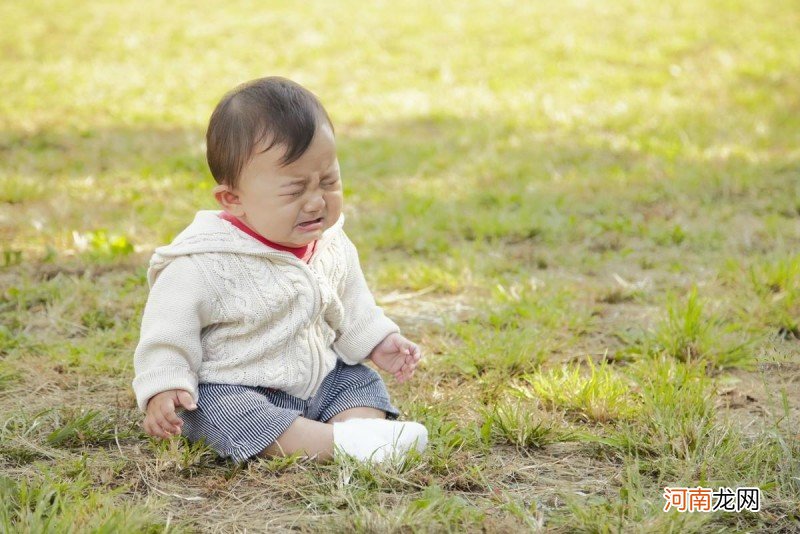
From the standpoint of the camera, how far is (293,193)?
2.43 metres

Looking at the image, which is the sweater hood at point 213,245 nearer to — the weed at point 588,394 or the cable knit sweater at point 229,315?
the cable knit sweater at point 229,315

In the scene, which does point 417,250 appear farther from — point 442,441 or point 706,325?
point 442,441

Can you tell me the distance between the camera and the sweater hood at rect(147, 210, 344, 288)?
2.47m

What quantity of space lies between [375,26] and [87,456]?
9.16 m

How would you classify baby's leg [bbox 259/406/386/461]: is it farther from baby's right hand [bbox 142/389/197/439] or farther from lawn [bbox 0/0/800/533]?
baby's right hand [bbox 142/389/197/439]

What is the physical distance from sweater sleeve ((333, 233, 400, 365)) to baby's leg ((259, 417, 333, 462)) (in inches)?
15.2

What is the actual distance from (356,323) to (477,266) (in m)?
1.50

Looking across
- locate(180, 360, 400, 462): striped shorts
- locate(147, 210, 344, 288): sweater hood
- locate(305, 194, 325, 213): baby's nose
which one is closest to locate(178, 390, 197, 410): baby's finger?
locate(180, 360, 400, 462): striped shorts

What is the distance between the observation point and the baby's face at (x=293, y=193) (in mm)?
2400
